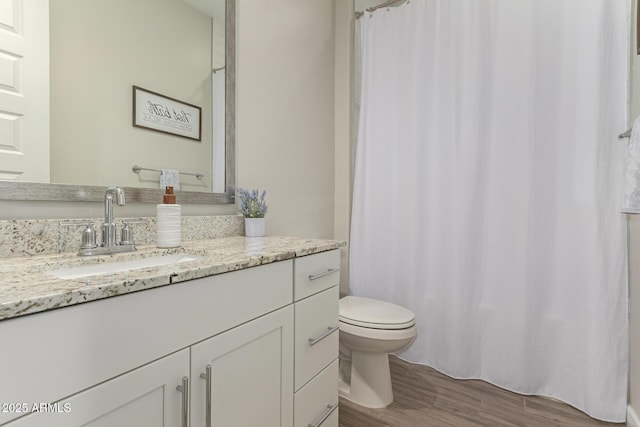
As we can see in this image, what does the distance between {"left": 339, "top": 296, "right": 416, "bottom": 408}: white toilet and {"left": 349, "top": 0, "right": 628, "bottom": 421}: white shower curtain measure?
42 centimetres

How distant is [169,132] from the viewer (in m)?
1.25

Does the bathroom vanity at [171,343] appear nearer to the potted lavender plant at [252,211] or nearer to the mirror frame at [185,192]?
the mirror frame at [185,192]

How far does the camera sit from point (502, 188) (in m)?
1.68

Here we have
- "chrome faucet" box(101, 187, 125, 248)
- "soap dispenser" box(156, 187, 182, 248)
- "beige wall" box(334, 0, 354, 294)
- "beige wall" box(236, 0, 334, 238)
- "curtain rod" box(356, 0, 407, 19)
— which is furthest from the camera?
"beige wall" box(334, 0, 354, 294)

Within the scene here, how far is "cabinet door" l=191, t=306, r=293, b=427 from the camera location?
71 cm

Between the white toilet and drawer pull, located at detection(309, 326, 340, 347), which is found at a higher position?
drawer pull, located at detection(309, 326, 340, 347)

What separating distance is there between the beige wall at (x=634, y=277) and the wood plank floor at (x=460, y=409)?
25 centimetres

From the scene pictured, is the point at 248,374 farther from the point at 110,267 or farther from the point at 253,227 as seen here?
the point at 253,227

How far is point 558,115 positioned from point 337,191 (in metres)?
1.34

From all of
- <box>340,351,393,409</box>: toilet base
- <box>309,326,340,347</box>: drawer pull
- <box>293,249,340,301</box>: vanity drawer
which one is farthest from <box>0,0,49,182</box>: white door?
<box>340,351,393,409</box>: toilet base

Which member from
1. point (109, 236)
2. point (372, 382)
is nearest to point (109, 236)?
point (109, 236)

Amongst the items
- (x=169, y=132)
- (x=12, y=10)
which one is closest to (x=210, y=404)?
(x=169, y=132)

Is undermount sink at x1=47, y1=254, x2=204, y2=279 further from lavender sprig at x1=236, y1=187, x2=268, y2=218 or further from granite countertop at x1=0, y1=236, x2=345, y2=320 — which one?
lavender sprig at x1=236, y1=187, x2=268, y2=218

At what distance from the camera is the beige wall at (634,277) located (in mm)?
1325
